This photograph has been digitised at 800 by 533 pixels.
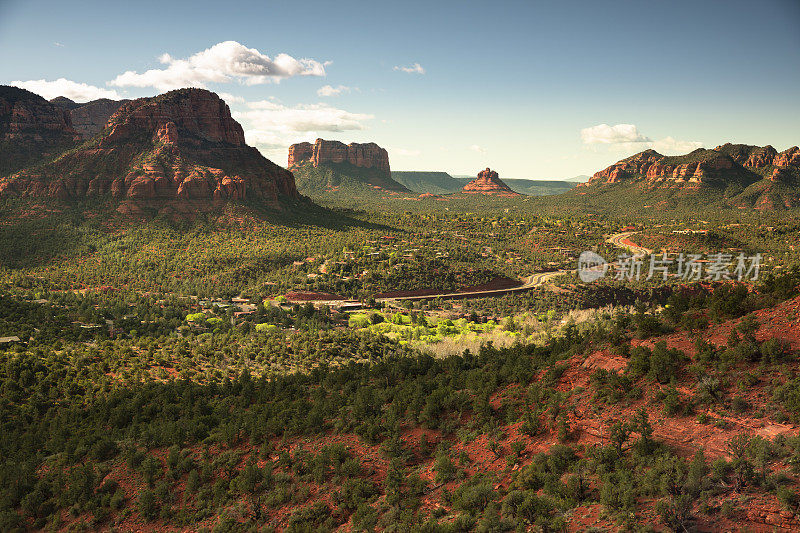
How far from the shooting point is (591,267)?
10956cm

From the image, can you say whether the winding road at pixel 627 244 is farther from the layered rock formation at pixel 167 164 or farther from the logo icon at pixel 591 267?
the layered rock formation at pixel 167 164

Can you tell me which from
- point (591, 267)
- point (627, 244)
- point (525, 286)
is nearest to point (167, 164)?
point (525, 286)

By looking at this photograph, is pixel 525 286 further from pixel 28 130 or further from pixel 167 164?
pixel 28 130

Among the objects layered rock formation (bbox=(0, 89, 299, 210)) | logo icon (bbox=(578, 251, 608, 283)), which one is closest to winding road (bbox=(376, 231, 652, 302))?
logo icon (bbox=(578, 251, 608, 283))

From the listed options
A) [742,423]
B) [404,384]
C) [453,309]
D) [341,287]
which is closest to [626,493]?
[742,423]

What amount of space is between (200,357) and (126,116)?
111 m

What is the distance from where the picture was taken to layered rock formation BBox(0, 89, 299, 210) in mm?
115500

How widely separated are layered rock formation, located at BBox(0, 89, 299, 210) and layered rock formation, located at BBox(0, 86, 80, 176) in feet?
53.9

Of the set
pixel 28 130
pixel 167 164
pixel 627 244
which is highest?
pixel 28 130

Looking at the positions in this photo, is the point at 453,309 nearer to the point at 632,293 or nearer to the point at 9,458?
the point at 632,293

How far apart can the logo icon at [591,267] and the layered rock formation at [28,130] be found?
157 meters

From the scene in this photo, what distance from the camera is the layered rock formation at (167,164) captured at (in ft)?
379

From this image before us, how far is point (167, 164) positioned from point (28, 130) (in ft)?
187

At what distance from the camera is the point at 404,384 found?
106 ft
